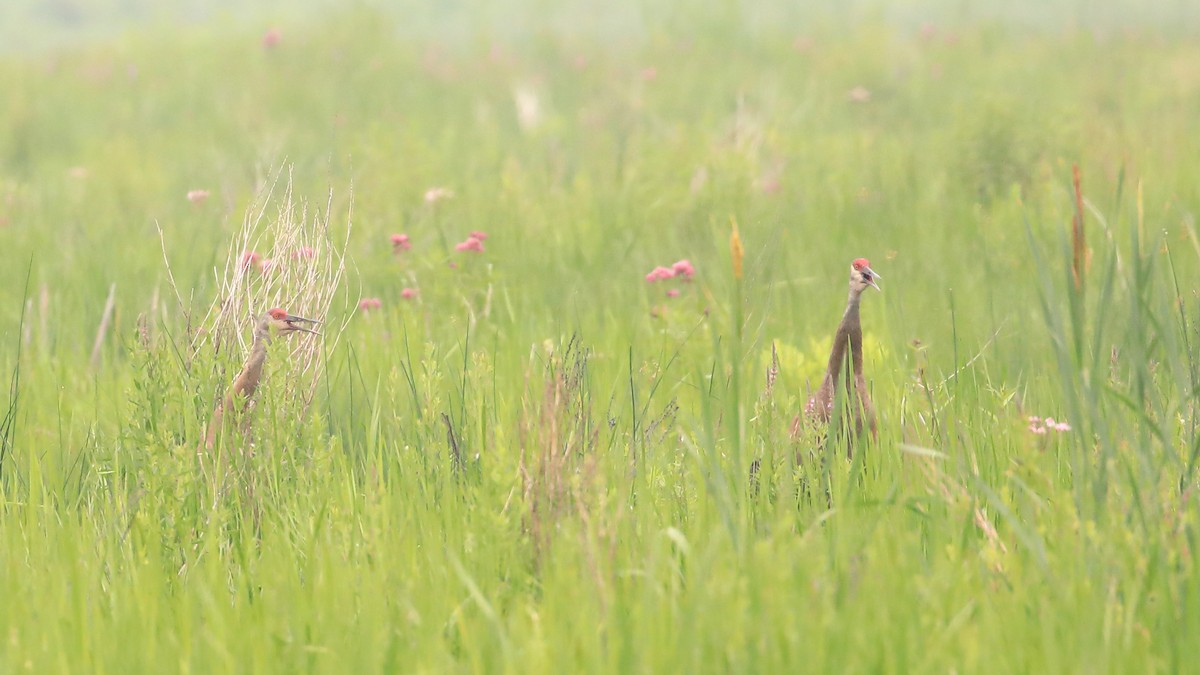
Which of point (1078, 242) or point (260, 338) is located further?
point (260, 338)

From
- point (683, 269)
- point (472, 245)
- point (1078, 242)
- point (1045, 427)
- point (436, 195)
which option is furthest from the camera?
point (436, 195)

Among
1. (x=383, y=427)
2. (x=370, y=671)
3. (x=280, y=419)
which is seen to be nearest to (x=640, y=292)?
(x=383, y=427)

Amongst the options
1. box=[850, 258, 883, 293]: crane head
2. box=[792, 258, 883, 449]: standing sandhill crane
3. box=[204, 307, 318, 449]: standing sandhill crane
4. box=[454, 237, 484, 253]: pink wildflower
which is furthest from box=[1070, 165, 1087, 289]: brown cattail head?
box=[454, 237, 484, 253]: pink wildflower

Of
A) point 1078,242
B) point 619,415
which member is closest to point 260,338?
point 619,415

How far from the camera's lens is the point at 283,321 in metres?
4.14

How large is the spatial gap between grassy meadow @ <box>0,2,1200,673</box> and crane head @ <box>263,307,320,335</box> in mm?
85

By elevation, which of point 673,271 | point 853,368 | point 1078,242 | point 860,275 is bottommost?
point 673,271

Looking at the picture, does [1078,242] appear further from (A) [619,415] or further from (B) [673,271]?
(B) [673,271]

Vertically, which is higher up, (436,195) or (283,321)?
(283,321)

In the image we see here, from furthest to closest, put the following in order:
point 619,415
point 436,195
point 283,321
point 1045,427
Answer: point 436,195 < point 283,321 < point 619,415 < point 1045,427

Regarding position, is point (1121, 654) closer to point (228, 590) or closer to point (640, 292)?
point (228, 590)

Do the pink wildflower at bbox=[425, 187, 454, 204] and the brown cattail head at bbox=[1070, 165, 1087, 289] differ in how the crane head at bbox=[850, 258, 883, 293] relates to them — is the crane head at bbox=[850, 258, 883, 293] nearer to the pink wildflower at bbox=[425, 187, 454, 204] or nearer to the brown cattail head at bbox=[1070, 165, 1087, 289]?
the brown cattail head at bbox=[1070, 165, 1087, 289]

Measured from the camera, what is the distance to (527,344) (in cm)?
532

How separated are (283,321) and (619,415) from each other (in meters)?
1.08
